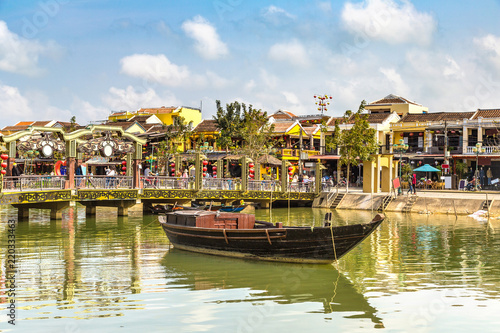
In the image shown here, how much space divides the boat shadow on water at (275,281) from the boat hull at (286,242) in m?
0.26

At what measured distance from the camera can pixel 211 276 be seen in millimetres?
17703

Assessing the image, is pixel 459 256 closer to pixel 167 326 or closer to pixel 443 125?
pixel 167 326

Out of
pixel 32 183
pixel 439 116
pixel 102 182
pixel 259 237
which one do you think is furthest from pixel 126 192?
pixel 439 116

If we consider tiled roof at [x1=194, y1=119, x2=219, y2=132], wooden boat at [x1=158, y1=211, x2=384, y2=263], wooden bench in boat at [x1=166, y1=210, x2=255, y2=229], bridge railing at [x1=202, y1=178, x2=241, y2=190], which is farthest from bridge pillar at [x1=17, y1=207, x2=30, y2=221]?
tiled roof at [x1=194, y1=119, x2=219, y2=132]

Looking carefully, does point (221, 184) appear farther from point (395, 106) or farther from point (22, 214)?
point (395, 106)

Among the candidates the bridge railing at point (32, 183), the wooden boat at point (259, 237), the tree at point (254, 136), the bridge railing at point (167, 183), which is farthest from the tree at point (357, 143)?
the wooden boat at point (259, 237)

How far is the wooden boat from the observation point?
17.9 metres

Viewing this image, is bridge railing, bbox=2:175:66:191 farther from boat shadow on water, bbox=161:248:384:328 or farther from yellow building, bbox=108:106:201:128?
yellow building, bbox=108:106:201:128

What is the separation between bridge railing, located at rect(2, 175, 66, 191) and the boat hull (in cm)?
1175

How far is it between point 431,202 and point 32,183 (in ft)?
79.9

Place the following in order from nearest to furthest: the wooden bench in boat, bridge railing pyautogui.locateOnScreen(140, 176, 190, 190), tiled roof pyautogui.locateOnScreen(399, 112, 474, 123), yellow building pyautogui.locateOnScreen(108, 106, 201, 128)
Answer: the wooden bench in boat → bridge railing pyautogui.locateOnScreen(140, 176, 190, 190) → tiled roof pyautogui.locateOnScreen(399, 112, 474, 123) → yellow building pyautogui.locateOnScreen(108, 106, 201, 128)

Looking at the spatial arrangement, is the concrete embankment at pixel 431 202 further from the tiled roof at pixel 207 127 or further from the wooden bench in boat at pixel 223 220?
the tiled roof at pixel 207 127

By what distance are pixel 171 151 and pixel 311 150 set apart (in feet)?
46.2

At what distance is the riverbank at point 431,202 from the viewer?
36.8 m
